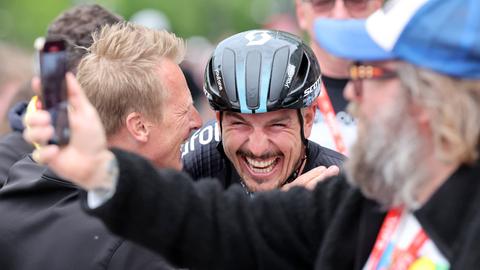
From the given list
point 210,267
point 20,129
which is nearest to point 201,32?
point 20,129

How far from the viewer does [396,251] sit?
13.9 ft

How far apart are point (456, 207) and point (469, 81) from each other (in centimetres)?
45

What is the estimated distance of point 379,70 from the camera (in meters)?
4.26

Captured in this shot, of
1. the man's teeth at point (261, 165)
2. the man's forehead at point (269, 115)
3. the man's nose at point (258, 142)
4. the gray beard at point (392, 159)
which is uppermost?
the gray beard at point (392, 159)

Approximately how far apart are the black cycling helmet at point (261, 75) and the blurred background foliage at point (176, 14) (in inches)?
986

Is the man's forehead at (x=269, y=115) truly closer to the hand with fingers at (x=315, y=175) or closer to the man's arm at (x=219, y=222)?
the hand with fingers at (x=315, y=175)

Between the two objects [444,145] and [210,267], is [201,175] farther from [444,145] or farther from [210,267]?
[444,145]

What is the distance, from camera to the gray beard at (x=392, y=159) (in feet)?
13.9

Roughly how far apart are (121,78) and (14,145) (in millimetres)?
1754

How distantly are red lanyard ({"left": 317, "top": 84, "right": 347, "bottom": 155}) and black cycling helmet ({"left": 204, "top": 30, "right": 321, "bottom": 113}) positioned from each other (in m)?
0.97

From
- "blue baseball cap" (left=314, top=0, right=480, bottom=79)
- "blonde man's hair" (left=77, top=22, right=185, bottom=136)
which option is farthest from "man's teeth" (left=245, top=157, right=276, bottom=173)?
"blue baseball cap" (left=314, top=0, right=480, bottom=79)

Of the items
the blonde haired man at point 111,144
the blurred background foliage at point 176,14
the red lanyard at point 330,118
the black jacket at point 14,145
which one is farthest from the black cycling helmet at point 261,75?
the blurred background foliage at point 176,14

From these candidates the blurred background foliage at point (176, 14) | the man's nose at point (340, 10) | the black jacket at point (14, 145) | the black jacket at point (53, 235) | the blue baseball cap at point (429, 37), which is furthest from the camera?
the blurred background foliage at point (176, 14)

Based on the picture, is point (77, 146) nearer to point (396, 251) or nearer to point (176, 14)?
point (396, 251)
